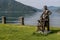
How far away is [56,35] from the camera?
18.5 meters

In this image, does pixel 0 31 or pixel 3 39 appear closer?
pixel 3 39

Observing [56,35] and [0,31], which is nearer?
[56,35]

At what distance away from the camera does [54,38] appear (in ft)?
57.4

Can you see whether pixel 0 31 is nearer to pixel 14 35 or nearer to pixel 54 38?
pixel 14 35

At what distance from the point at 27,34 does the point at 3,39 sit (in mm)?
2440

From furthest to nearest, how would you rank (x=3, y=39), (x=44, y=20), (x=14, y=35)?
(x=44, y=20), (x=14, y=35), (x=3, y=39)

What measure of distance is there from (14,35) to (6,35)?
0.62 m

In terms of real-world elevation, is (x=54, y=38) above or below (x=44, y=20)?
below

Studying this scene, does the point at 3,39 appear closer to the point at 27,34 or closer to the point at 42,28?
the point at 27,34

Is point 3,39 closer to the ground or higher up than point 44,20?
closer to the ground

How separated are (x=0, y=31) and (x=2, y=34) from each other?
1362mm

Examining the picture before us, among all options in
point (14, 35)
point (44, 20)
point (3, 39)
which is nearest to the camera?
point (3, 39)

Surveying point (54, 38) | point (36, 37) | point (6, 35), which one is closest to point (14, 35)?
point (6, 35)

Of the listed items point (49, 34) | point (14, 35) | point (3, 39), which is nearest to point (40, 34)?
point (49, 34)
